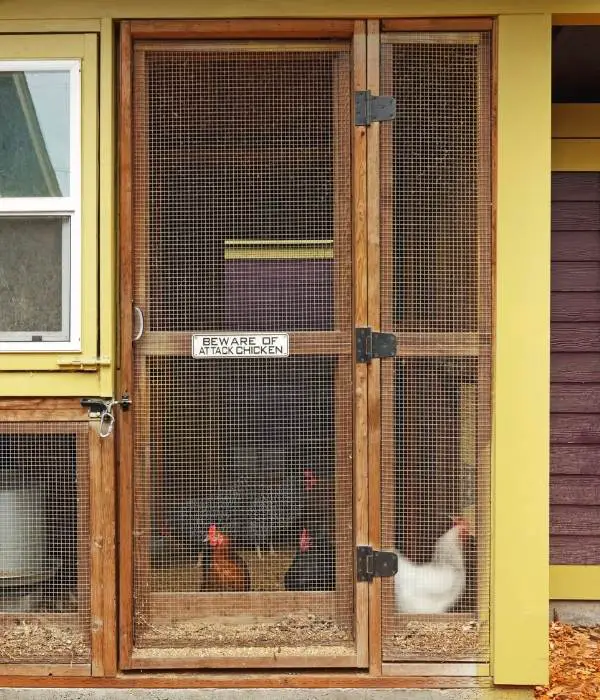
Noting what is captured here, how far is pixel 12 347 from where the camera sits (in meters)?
2.96

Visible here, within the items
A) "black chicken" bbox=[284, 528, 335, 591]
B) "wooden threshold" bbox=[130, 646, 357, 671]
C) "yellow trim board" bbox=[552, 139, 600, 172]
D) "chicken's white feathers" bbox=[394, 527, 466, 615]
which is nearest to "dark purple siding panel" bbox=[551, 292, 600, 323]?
"yellow trim board" bbox=[552, 139, 600, 172]

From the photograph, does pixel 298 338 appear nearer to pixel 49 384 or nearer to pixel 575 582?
pixel 49 384

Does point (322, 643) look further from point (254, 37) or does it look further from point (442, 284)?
point (254, 37)

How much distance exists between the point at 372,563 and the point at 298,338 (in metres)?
0.91

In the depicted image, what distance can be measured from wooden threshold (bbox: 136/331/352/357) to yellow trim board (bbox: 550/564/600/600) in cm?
182

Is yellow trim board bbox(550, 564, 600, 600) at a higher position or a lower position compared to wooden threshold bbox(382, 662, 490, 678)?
higher

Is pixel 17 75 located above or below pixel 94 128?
above

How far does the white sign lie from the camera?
9.77 ft

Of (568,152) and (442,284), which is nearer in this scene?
(442,284)

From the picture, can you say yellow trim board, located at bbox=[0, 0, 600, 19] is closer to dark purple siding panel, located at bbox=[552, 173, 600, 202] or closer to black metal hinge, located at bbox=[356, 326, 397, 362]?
dark purple siding panel, located at bbox=[552, 173, 600, 202]

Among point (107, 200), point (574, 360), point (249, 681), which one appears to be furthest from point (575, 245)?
point (249, 681)

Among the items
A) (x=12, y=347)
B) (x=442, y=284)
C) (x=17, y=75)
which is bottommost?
(x=12, y=347)

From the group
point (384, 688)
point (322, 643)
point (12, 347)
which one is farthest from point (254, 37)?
point (384, 688)

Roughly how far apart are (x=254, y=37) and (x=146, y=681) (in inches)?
99.4
